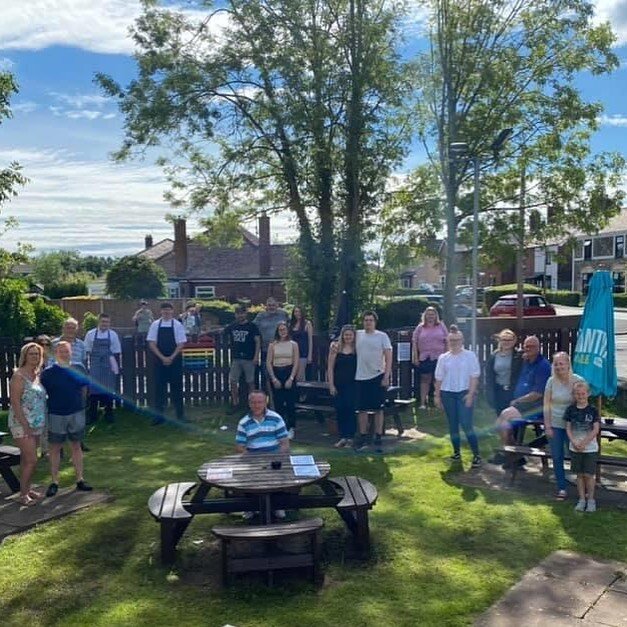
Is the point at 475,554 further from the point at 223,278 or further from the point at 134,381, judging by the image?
the point at 223,278

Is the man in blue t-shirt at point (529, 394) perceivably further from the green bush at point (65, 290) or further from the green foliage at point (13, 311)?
the green bush at point (65, 290)

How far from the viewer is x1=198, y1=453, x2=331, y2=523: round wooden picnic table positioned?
5168 millimetres

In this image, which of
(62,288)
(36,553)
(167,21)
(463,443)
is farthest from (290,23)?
(62,288)

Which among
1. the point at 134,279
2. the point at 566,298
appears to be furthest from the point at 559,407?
the point at 566,298

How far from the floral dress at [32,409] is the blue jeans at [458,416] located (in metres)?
4.52

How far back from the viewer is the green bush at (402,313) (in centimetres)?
2322

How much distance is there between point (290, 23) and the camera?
1489 cm

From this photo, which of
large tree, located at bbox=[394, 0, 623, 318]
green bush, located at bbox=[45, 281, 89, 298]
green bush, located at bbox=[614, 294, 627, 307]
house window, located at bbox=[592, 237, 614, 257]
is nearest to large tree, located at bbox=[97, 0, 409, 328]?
large tree, located at bbox=[394, 0, 623, 318]

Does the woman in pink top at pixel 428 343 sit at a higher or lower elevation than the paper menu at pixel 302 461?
higher

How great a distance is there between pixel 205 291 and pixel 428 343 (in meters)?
36.3

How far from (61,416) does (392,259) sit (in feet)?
38.5

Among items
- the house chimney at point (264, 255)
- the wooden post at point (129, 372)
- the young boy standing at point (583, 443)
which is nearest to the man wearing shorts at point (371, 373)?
the young boy standing at point (583, 443)

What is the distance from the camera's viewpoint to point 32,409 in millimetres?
6746

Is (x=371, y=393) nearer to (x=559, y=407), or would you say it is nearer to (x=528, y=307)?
(x=559, y=407)
